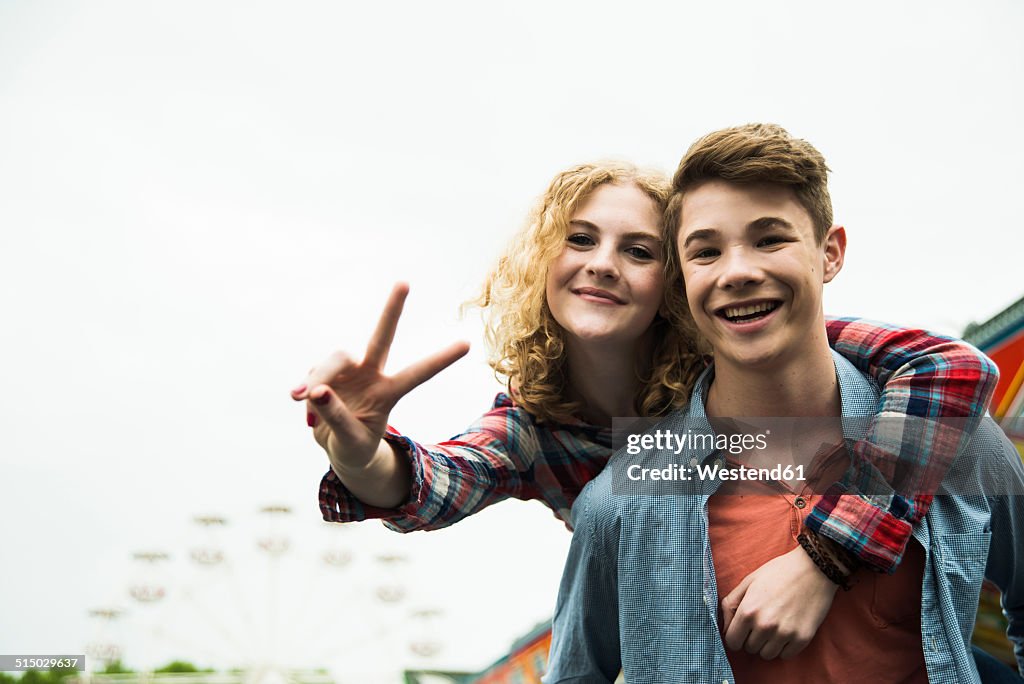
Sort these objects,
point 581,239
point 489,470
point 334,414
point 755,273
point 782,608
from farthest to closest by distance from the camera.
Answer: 1. point 581,239
2. point 489,470
3. point 755,273
4. point 782,608
5. point 334,414

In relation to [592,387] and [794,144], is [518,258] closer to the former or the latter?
[592,387]

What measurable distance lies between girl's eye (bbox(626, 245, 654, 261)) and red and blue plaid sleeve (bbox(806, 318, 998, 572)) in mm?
691

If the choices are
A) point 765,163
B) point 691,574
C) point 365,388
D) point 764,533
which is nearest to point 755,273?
point 765,163

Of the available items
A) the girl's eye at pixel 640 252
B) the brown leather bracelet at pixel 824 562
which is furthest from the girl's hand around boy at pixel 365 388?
the girl's eye at pixel 640 252

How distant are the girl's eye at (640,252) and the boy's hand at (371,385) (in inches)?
41.6

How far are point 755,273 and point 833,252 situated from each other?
14.1 inches

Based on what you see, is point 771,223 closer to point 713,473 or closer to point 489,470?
point 713,473

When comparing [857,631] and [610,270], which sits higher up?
[610,270]

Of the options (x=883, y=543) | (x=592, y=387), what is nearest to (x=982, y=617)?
(x=883, y=543)

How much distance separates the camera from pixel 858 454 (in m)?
2.40

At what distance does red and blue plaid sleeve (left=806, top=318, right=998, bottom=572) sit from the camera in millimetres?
2230

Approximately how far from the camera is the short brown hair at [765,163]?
7.99 feet

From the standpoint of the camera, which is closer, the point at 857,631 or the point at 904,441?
the point at 857,631

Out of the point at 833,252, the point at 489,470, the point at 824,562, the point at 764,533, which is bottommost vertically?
the point at 824,562
